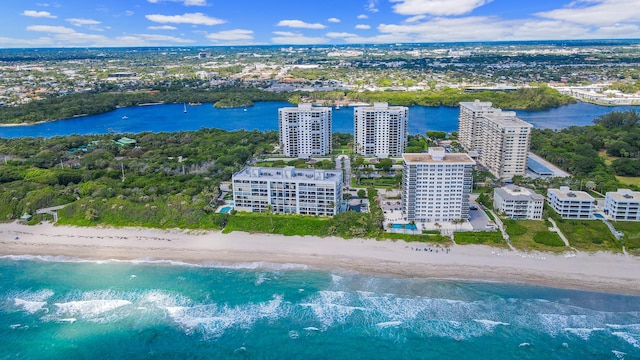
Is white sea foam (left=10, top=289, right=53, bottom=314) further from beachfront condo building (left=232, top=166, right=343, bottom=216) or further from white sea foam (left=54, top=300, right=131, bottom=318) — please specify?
beachfront condo building (left=232, top=166, right=343, bottom=216)

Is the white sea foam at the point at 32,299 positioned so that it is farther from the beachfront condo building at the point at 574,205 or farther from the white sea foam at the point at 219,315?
the beachfront condo building at the point at 574,205

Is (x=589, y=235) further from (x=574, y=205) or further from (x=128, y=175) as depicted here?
(x=128, y=175)

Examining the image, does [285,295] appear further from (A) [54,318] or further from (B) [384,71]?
(B) [384,71]

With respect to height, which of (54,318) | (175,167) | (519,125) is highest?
(519,125)

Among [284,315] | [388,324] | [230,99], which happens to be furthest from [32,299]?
[230,99]

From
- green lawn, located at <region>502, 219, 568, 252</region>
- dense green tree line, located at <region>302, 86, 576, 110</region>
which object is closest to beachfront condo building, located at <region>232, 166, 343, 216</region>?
green lawn, located at <region>502, 219, 568, 252</region>

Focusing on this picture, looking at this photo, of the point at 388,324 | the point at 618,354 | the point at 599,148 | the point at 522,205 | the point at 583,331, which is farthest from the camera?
the point at 599,148

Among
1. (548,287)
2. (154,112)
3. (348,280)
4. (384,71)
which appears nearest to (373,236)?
(348,280)
